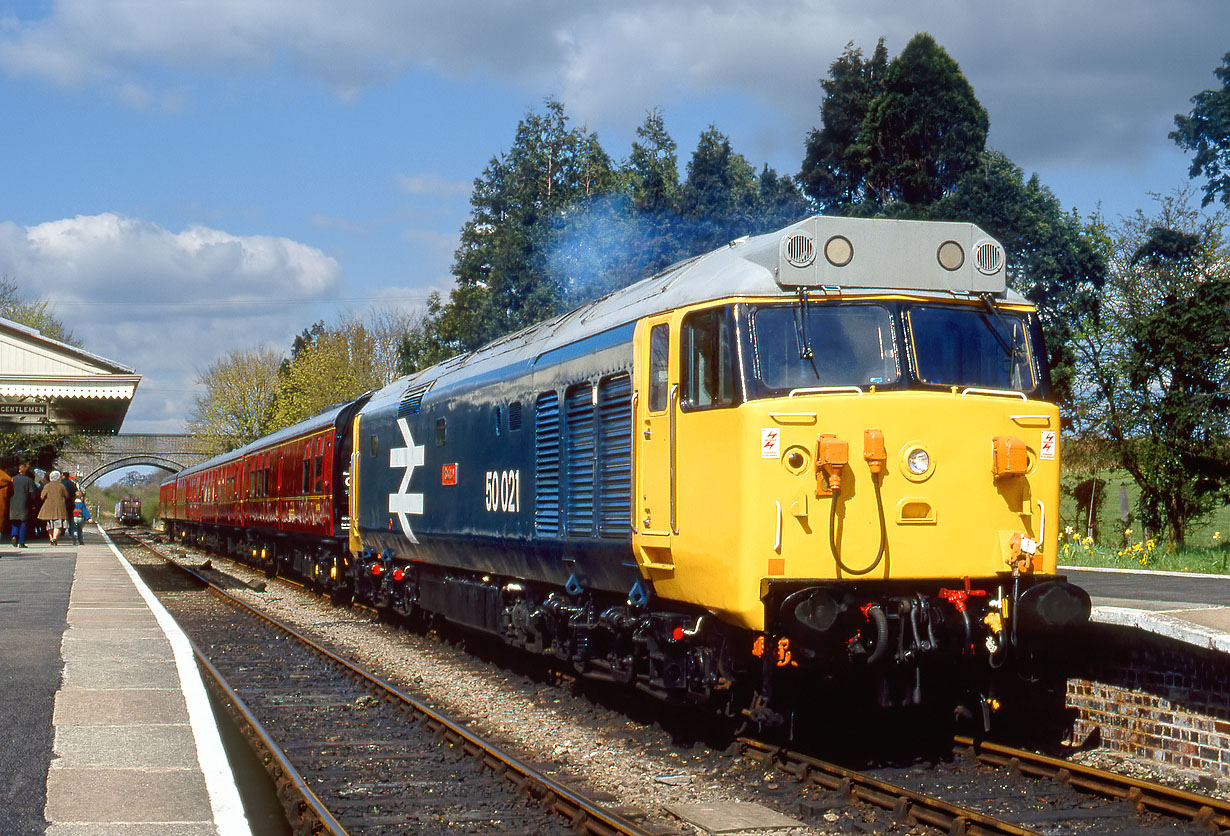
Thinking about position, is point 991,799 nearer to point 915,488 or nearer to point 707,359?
point 915,488

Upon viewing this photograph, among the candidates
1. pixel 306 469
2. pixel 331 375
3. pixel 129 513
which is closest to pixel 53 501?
pixel 306 469

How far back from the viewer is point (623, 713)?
10523 millimetres

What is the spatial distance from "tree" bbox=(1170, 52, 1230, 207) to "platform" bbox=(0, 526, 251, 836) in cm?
2858

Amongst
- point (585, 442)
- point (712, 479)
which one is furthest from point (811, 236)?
point (585, 442)

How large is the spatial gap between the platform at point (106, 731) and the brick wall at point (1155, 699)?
5543mm

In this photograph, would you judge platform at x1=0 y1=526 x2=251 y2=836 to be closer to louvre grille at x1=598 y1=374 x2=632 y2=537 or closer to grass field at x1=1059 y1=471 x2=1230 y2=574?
louvre grille at x1=598 y1=374 x2=632 y2=537

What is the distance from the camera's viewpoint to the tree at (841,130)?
4766cm

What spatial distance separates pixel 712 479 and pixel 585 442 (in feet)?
6.74

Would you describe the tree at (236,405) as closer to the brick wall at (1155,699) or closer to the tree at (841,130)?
the tree at (841,130)

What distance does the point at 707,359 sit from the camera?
8.16m

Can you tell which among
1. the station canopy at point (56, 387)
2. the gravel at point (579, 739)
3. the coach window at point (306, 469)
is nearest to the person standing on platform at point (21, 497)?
the station canopy at point (56, 387)

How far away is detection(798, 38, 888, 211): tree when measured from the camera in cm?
4766

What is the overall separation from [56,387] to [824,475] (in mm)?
22913

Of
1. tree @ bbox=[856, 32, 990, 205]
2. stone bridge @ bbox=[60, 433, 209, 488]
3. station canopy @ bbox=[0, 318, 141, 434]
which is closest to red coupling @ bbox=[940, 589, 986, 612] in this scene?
station canopy @ bbox=[0, 318, 141, 434]
